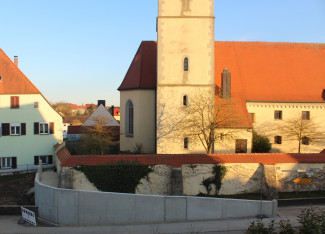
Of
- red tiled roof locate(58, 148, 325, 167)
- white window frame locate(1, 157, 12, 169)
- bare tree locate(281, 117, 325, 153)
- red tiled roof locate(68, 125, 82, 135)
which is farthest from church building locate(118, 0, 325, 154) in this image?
red tiled roof locate(68, 125, 82, 135)

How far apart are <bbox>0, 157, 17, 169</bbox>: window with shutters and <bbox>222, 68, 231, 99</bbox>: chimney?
62.6 ft

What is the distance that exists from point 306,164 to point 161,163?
8.95 metres

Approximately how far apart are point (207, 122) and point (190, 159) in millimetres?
5641

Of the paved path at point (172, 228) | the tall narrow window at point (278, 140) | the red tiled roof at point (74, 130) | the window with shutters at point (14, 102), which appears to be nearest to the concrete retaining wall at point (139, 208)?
the paved path at point (172, 228)

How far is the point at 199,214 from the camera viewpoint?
50.1 ft

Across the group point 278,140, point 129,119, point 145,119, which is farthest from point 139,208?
point 278,140

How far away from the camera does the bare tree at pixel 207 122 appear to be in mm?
23141

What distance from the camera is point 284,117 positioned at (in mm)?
27812

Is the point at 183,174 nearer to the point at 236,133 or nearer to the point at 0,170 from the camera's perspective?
the point at 236,133

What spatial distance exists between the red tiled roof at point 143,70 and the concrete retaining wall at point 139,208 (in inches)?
486

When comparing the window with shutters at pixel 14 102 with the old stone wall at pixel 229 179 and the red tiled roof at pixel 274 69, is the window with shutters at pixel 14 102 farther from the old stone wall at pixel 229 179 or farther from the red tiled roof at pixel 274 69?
the red tiled roof at pixel 274 69

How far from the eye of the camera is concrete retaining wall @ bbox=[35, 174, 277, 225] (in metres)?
15.2

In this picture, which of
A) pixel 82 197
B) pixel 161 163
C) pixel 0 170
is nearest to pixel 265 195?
pixel 161 163

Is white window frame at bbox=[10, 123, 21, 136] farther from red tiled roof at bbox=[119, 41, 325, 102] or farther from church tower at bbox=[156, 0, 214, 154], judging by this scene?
church tower at bbox=[156, 0, 214, 154]
